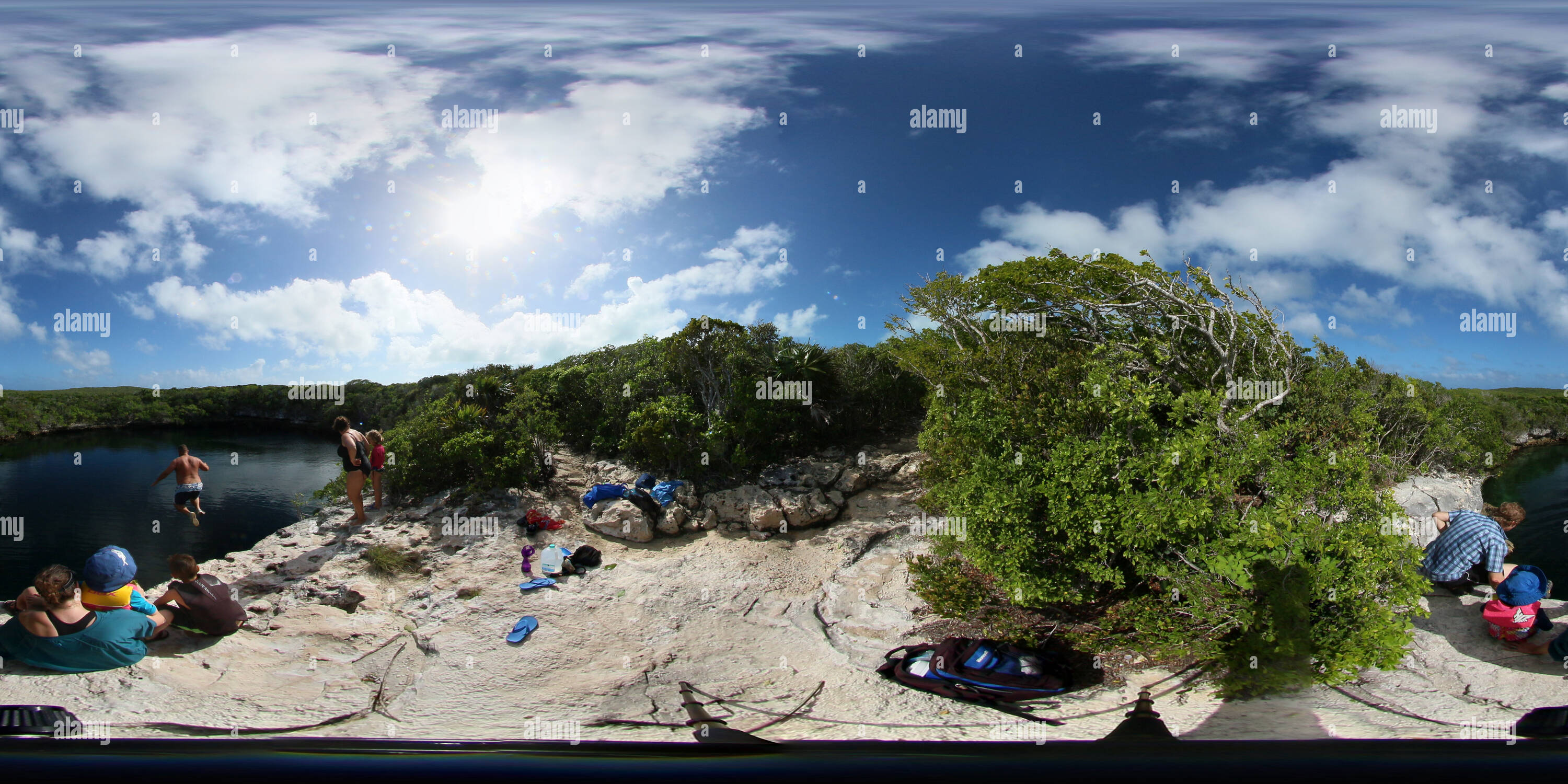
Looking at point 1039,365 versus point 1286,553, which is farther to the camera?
point 1039,365

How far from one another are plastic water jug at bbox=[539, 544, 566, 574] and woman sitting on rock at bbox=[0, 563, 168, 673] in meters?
3.86

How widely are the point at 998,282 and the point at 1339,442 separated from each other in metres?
6.07

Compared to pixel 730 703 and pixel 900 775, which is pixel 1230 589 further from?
pixel 900 775

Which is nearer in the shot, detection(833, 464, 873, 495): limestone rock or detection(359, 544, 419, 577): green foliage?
detection(359, 544, 419, 577): green foliage

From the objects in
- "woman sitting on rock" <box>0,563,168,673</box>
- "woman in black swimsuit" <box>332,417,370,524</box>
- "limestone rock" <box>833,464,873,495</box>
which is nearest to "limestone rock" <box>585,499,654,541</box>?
"limestone rock" <box>833,464,873,495</box>

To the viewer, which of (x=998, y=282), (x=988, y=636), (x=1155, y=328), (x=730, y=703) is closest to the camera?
(x=730, y=703)

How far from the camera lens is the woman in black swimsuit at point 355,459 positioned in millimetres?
8844

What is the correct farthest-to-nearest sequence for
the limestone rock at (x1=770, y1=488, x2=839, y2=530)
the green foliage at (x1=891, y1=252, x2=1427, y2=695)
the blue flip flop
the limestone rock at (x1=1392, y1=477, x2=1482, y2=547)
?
the limestone rock at (x1=770, y1=488, x2=839, y2=530), the limestone rock at (x1=1392, y1=477, x2=1482, y2=547), the blue flip flop, the green foliage at (x1=891, y1=252, x2=1427, y2=695)

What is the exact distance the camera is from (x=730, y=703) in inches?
173

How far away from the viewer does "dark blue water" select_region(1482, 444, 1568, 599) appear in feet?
29.0

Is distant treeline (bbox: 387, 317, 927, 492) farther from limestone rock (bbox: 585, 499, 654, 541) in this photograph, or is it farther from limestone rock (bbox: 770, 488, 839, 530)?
limestone rock (bbox: 585, 499, 654, 541)

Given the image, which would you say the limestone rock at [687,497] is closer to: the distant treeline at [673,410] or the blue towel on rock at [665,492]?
the blue towel on rock at [665,492]

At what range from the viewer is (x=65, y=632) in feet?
12.5

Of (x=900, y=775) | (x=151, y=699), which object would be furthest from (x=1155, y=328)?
(x=151, y=699)
